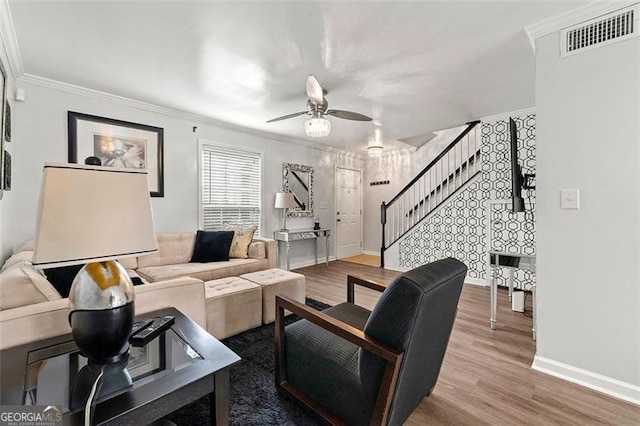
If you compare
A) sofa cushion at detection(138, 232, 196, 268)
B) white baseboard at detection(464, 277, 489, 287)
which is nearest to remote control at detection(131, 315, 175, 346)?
sofa cushion at detection(138, 232, 196, 268)

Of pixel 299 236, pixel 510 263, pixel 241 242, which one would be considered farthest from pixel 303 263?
pixel 510 263

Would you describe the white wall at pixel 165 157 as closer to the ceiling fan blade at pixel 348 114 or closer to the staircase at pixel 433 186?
the staircase at pixel 433 186

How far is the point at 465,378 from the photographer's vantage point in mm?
1929

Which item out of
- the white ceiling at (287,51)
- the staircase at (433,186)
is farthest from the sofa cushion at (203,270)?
the staircase at (433,186)

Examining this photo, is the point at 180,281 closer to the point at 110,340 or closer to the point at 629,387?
the point at 110,340

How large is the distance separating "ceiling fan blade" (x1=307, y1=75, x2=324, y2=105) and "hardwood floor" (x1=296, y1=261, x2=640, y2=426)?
2.42 metres

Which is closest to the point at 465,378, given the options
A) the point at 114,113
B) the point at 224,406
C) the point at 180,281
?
the point at 224,406

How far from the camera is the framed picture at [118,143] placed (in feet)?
10.3

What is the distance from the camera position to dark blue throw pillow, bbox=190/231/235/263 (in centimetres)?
360

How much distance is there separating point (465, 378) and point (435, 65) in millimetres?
2566

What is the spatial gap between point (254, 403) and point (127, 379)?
3.07ft

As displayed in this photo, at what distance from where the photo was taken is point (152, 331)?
123cm

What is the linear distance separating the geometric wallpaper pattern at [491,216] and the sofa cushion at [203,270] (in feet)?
9.87

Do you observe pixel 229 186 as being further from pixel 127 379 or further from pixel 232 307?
pixel 127 379
